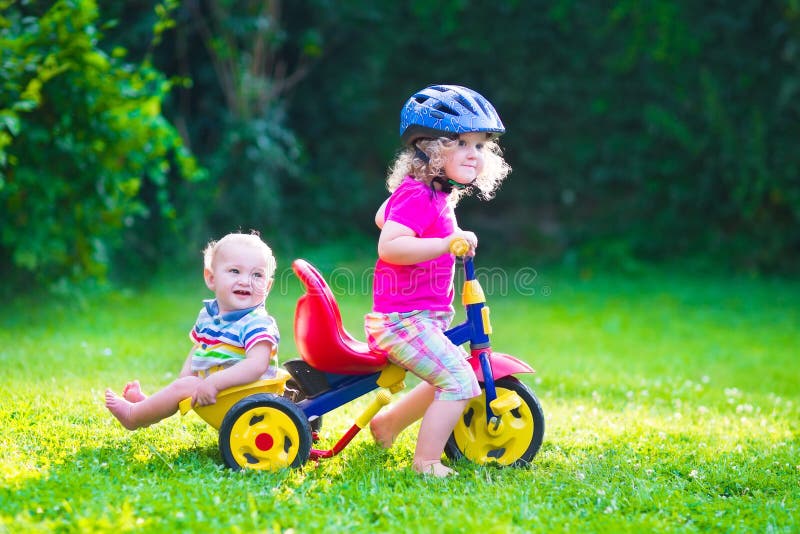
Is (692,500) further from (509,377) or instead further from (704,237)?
(704,237)

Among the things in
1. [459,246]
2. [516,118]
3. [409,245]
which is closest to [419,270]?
[409,245]

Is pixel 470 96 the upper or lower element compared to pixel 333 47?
lower

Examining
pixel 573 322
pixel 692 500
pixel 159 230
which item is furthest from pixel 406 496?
pixel 159 230

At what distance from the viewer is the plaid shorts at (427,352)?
3547 mm

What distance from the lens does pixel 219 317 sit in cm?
366

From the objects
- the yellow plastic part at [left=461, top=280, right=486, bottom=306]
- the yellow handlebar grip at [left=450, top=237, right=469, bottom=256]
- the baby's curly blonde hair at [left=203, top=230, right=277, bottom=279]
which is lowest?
the yellow plastic part at [left=461, top=280, right=486, bottom=306]

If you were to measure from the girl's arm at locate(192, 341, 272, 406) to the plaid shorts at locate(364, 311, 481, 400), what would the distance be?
0.46 metres

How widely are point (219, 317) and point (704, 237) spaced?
25.2 feet

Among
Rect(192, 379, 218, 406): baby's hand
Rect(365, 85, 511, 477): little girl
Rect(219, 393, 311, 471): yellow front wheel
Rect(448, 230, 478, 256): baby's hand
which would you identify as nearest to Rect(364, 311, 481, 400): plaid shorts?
Rect(365, 85, 511, 477): little girl

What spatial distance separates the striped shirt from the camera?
354cm

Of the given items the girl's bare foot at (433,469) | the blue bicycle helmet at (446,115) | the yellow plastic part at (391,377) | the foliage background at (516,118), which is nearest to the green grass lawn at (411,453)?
the girl's bare foot at (433,469)

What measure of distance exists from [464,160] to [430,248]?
47cm

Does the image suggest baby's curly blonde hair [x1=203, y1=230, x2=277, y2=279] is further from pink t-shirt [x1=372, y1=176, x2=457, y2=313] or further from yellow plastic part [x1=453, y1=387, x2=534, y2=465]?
yellow plastic part [x1=453, y1=387, x2=534, y2=465]

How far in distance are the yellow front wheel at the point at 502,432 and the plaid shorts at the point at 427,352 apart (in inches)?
8.6
